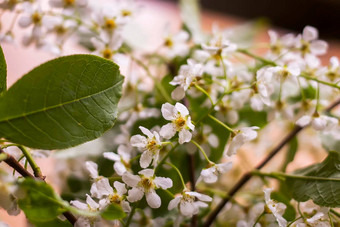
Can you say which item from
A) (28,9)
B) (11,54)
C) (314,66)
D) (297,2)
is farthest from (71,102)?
(297,2)

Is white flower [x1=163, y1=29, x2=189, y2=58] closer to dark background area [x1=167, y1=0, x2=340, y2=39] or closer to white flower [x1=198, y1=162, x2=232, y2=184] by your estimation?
white flower [x1=198, y1=162, x2=232, y2=184]

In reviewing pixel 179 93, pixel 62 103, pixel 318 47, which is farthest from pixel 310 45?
pixel 62 103

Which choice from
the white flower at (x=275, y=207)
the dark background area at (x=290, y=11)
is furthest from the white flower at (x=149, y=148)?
the dark background area at (x=290, y=11)

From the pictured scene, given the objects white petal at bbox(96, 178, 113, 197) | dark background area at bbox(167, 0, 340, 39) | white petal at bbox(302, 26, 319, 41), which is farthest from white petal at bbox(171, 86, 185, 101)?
dark background area at bbox(167, 0, 340, 39)

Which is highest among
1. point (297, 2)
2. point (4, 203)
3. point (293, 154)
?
point (4, 203)

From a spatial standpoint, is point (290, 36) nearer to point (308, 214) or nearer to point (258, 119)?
point (258, 119)

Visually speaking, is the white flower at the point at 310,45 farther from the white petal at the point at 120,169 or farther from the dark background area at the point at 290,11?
the dark background area at the point at 290,11

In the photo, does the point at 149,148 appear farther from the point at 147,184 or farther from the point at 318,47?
the point at 318,47
